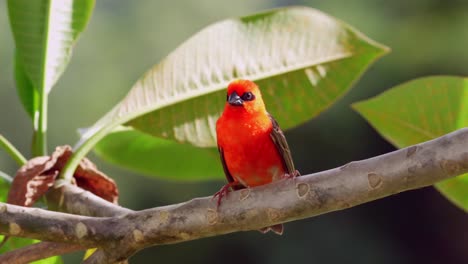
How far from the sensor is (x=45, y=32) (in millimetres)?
1691

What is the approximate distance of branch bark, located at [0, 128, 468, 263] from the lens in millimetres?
1023

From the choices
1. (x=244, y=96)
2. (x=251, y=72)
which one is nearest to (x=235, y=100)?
(x=244, y=96)

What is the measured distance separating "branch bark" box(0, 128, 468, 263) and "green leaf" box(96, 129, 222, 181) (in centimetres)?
72

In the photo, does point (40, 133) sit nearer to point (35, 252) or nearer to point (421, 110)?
point (35, 252)

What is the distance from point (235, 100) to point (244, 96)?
0.02 meters

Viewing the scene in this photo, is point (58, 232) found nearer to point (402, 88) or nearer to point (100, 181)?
point (100, 181)

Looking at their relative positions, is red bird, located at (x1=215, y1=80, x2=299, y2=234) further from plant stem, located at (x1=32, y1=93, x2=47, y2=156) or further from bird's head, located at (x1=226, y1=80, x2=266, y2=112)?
plant stem, located at (x1=32, y1=93, x2=47, y2=156)

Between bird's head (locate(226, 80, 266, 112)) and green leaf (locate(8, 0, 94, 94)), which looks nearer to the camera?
bird's head (locate(226, 80, 266, 112))

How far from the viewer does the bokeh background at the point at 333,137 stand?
5836 millimetres

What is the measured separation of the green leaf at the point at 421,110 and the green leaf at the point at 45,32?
0.61 metres

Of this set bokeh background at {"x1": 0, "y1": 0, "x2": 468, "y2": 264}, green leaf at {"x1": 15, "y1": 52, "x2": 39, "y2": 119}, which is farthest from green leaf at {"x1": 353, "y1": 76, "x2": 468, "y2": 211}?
bokeh background at {"x1": 0, "y1": 0, "x2": 468, "y2": 264}

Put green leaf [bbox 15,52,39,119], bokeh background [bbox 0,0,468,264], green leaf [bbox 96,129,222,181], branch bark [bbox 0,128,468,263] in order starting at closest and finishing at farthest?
branch bark [bbox 0,128,468,263]
green leaf [bbox 15,52,39,119]
green leaf [bbox 96,129,222,181]
bokeh background [bbox 0,0,468,264]

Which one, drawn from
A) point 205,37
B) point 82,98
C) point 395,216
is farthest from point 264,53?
point 82,98

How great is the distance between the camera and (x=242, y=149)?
1567 millimetres
